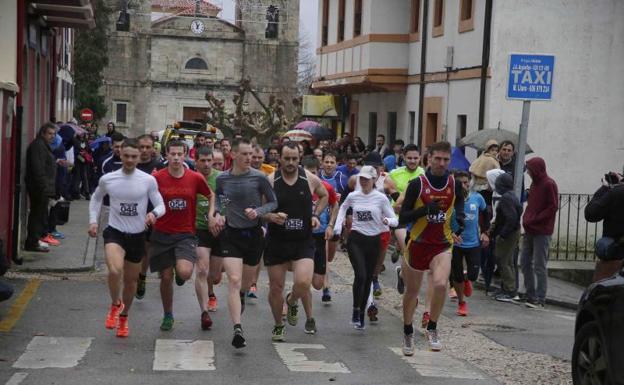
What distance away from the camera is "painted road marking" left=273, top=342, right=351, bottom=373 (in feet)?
31.8

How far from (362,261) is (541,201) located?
12.6 feet

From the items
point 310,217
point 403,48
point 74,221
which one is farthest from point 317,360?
point 403,48

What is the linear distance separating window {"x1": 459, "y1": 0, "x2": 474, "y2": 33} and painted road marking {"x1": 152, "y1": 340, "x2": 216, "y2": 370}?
14.9m

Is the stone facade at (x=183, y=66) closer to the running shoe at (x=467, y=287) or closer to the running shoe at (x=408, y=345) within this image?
the running shoe at (x=467, y=287)

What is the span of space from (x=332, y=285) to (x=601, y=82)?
9.72 m

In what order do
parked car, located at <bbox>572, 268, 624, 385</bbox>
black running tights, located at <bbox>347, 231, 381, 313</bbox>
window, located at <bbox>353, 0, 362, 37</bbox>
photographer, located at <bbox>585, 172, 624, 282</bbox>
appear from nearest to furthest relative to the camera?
parked car, located at <bbox>572, 268, 624, 385</bbox> → photographer, located at <bbox>585, 172, 624, 282</bbox> → black running tights, located at <bbox>347, 231, 381, 313</bbox> → window, located at <bbox>353, 0, 362, 37</bbox>

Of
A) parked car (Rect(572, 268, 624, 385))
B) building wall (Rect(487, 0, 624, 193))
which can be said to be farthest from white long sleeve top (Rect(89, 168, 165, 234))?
building wall (Rect(487, 0, 624, 193))

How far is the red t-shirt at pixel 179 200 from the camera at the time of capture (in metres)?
11.3

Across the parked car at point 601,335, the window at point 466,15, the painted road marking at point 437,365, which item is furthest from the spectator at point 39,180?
the window at point 466,15

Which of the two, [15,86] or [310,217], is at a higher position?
[15,86]

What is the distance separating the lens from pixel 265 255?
11.2 m

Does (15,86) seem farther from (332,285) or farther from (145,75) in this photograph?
(145,75)

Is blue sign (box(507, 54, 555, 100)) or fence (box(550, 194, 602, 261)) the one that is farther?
fence (box(550, 194, 602, 261))

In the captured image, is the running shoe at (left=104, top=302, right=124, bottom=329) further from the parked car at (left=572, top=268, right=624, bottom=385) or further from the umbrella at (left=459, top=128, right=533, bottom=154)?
the umbrella at (left=459, top=128, right=533, bottom=154)
